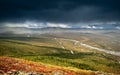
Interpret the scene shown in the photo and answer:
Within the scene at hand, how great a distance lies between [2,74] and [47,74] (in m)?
12.5

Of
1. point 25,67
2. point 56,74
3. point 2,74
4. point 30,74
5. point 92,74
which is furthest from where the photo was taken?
point 92,74

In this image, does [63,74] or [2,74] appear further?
[63,74]

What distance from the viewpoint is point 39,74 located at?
56.9m

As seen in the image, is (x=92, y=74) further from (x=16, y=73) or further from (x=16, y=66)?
(x=16, y=73)

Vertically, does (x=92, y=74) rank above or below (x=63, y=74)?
below

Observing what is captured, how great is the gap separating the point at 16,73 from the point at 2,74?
3.47 m

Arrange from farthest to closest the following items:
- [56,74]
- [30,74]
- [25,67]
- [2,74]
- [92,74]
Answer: [92,74] → [25,67] → [56,74] → [30,74] → [2,74]

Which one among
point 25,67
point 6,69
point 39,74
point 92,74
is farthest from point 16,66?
point 92,74

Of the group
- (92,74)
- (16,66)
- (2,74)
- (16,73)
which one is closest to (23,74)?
(16,73)

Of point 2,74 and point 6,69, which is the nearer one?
point 2,74

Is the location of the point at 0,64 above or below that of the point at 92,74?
above

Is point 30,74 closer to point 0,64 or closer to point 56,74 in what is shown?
point 56,74

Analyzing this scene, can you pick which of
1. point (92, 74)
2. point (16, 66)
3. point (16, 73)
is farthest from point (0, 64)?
point (92, 74)

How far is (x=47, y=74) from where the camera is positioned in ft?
194
